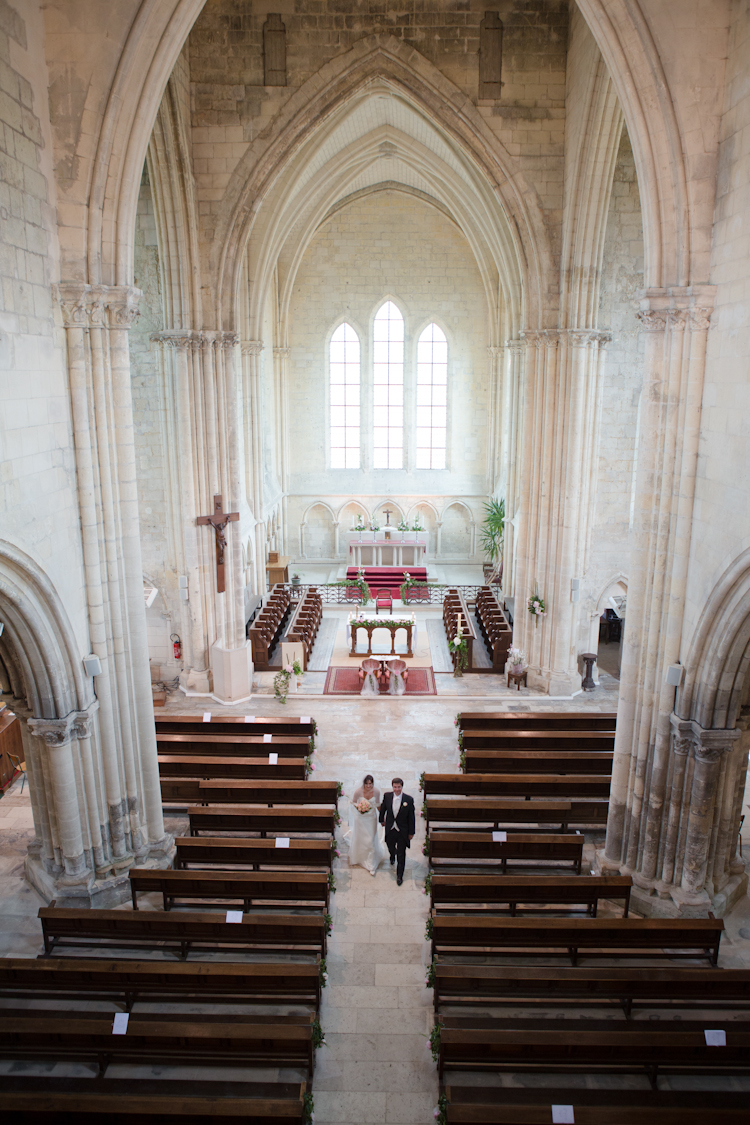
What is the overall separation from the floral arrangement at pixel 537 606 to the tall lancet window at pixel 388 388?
13.0 m

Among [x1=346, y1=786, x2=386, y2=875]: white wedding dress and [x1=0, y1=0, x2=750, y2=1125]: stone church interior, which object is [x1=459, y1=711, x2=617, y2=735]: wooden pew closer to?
[x1=0, y1=0, x2=750, y2=1125]: stone church interior

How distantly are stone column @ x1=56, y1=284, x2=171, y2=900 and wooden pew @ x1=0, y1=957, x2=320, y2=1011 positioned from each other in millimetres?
1985

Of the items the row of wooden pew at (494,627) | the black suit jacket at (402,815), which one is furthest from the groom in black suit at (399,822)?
the row of wooden pew at (494,627)

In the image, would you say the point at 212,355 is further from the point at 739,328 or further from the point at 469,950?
the point at 469,950

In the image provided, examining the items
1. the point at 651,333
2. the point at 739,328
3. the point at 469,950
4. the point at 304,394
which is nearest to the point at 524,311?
the point at 651,333

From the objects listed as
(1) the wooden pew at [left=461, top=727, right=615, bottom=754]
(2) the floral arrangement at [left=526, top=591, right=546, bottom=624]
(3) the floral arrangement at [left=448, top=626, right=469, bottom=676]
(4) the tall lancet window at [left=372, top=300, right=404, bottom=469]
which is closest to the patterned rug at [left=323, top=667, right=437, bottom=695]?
(3) the floral arrangement at [left=448, top=626, right=469, bottom=676]

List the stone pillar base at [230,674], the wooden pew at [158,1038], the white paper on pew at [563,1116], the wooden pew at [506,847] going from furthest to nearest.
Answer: the stone pillar base at [230,674], the wooden pew at [506,847], the wooden pew at [158,1038], the white paper on pew at [563,1116]

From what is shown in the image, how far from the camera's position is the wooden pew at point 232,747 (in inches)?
506

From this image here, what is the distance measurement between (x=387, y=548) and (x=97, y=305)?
18.7 m

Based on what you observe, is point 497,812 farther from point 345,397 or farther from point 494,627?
point 345,397

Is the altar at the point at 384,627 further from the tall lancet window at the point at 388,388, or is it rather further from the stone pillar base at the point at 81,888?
the tall lancet window at the point at 388,388

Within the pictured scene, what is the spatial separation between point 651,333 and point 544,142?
25.8 feet

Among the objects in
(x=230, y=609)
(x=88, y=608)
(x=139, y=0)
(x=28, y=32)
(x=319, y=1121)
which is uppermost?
(x=139, y=0)

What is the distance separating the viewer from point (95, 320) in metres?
9.23
